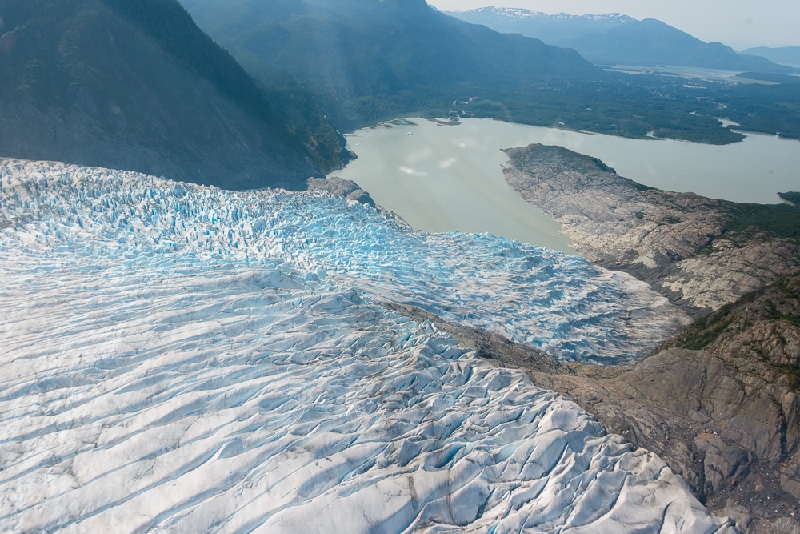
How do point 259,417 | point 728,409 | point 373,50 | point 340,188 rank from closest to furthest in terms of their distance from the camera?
point 259,417 → point 728,409 → point 340,188 → point 373,50

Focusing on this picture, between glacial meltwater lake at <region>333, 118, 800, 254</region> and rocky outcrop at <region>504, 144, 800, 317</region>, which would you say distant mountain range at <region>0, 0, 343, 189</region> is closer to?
glacial meltwater lake at <region>333, 118, 800, 254</region>

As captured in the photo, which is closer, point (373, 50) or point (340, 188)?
point (340, 188)

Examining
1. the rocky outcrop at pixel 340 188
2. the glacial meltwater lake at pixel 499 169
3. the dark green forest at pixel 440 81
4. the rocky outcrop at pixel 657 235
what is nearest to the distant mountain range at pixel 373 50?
the dark green forest at pixel 440 81

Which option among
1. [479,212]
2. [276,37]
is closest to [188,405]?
[479,212]

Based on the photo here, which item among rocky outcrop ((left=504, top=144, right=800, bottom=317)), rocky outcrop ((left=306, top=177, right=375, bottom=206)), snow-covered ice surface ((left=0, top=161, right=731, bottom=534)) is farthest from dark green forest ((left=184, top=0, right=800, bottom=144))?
snow-covered ice surface ((left=0, top=161, right=731, bottom=534))

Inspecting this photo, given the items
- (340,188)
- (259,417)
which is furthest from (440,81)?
(259,417)

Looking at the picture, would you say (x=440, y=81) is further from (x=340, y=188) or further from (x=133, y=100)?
(x=133, y=100)

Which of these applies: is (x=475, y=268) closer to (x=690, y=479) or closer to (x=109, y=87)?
(x=690, y=479)
